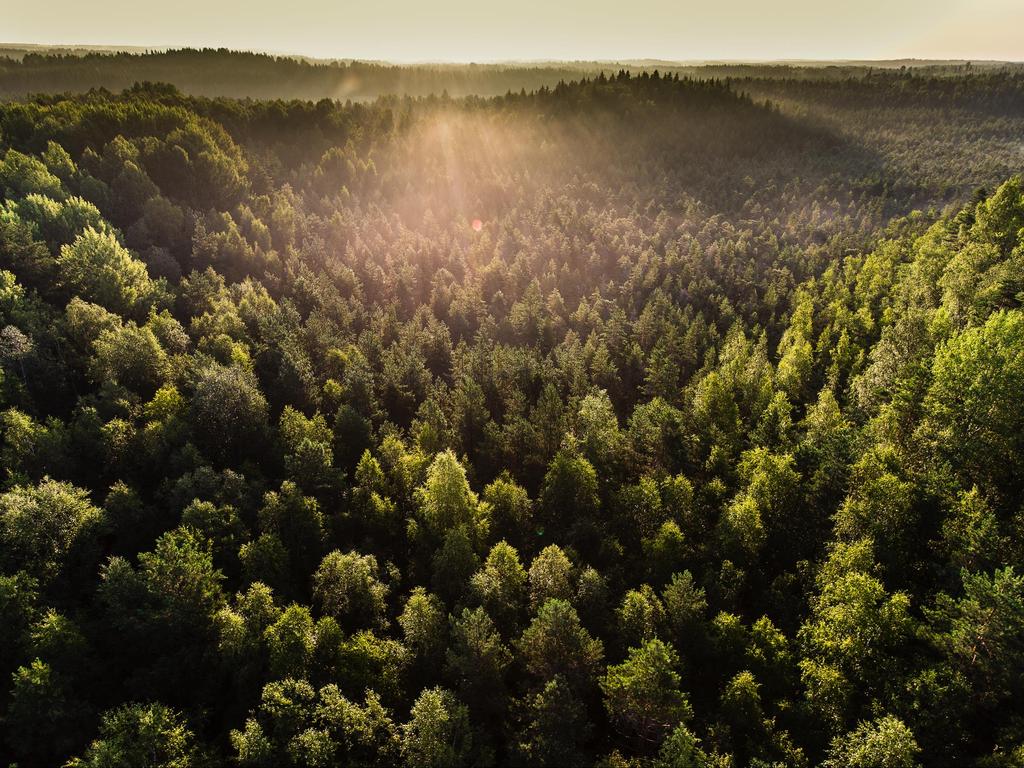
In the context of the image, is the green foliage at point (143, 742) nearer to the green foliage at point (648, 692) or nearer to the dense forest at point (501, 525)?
the dense forest at point (501, 525)

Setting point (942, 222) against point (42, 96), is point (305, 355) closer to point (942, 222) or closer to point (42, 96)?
point (942, 222)

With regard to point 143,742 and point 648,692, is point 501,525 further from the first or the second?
point 143,742

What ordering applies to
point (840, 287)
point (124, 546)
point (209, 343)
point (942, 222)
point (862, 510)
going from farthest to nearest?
1. point (942, 222)
2. point (840, 287)
3. point (209, 343)
4. point (124, 546)
5. point (862, 510)

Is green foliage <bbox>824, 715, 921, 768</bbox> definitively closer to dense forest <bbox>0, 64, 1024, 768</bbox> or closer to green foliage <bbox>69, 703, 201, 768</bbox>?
dense forest <bbox>0, 64, 1024, 768</bbox>

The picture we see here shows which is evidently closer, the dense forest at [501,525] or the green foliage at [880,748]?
the green foliage at [880,748]

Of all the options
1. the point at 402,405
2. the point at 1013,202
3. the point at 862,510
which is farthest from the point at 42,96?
the point at 1013,202

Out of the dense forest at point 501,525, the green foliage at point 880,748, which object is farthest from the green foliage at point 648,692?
the green foliage at point 880,748

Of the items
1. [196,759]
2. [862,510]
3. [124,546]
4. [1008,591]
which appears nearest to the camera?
[1008,591]

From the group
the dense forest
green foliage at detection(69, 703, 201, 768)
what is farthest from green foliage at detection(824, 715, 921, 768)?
green foliage at detection(69, 703, 201, 768)

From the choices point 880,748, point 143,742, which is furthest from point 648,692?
point 143,742
